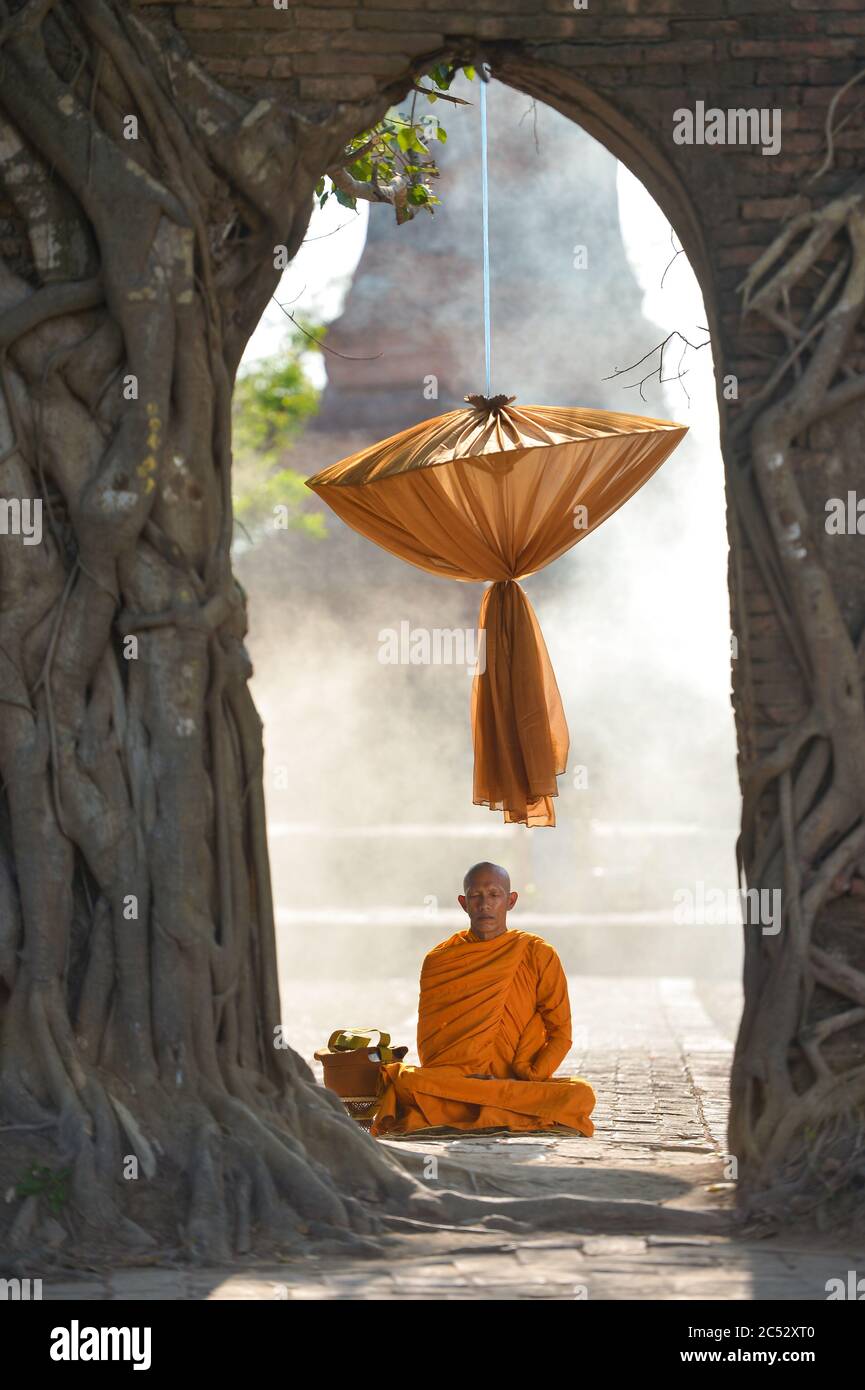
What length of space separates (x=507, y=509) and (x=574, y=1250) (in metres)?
3.32

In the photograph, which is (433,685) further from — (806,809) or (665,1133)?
(806,809)

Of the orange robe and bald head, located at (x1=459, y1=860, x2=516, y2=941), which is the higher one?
bald head, located at (x1=459, y1=860, x2=516, y2=941)

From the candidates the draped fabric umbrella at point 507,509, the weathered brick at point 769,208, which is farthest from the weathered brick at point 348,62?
the draped fabric umbrella at point 507,509

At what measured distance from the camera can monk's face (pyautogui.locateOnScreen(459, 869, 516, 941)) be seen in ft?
24.9

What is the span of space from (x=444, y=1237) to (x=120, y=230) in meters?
3.13

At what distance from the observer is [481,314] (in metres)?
20.0

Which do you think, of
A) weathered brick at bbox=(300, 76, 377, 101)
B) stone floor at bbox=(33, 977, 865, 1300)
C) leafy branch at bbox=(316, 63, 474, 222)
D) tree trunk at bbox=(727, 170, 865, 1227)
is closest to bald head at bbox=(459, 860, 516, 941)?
stone floor at bbox=(33, 977, 865, 1300)

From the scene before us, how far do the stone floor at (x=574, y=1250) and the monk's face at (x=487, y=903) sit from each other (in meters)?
1.02

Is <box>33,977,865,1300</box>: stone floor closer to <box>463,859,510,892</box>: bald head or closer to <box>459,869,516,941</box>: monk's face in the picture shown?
<box>459,869,516,941</box>: monk's face

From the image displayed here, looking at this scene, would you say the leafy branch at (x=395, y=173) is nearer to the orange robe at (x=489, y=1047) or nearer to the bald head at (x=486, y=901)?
the bald head at (x=486, y=901)

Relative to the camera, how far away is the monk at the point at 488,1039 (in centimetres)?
700

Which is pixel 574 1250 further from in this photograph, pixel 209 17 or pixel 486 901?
pixel 209 17

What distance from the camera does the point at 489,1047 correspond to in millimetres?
7289

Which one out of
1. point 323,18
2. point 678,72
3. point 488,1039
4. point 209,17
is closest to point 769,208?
point 678,72
